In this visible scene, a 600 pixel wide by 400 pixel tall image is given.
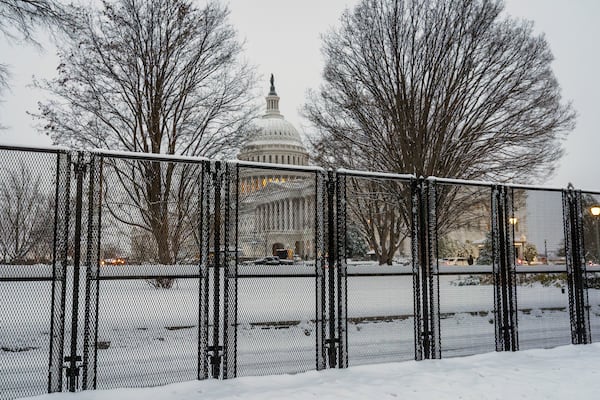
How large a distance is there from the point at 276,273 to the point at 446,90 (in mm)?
17650

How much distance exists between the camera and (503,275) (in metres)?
9.90

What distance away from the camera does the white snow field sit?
6.96m

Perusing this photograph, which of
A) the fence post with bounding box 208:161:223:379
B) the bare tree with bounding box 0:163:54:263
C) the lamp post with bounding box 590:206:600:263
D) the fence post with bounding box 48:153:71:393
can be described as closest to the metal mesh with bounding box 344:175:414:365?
the fence post with bounding box 208:161:223:379

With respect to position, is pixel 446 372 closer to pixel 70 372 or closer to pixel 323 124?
pixel 70 372

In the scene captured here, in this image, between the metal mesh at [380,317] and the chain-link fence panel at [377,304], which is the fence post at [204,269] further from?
the metal mesh at [380,317]

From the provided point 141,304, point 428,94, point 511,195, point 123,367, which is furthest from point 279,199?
point 428,94

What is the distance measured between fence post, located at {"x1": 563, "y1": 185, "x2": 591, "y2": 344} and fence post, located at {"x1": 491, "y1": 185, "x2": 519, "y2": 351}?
172 cm

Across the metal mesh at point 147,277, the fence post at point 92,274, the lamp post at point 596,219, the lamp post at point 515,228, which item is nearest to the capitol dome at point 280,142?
the lamp post at point 596,219

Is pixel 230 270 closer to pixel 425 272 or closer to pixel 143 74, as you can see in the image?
pixel 425 272

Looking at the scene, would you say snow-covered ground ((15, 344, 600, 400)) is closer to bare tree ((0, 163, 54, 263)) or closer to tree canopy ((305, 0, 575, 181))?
bare tree ((0, 163, 54, 263))

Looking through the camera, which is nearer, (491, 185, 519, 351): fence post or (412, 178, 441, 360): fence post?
(412, 178, 441, 360): fence post

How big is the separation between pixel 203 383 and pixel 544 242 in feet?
24.8

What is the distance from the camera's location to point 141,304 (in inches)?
285

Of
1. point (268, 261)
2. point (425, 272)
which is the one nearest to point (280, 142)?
point (425, 272)
